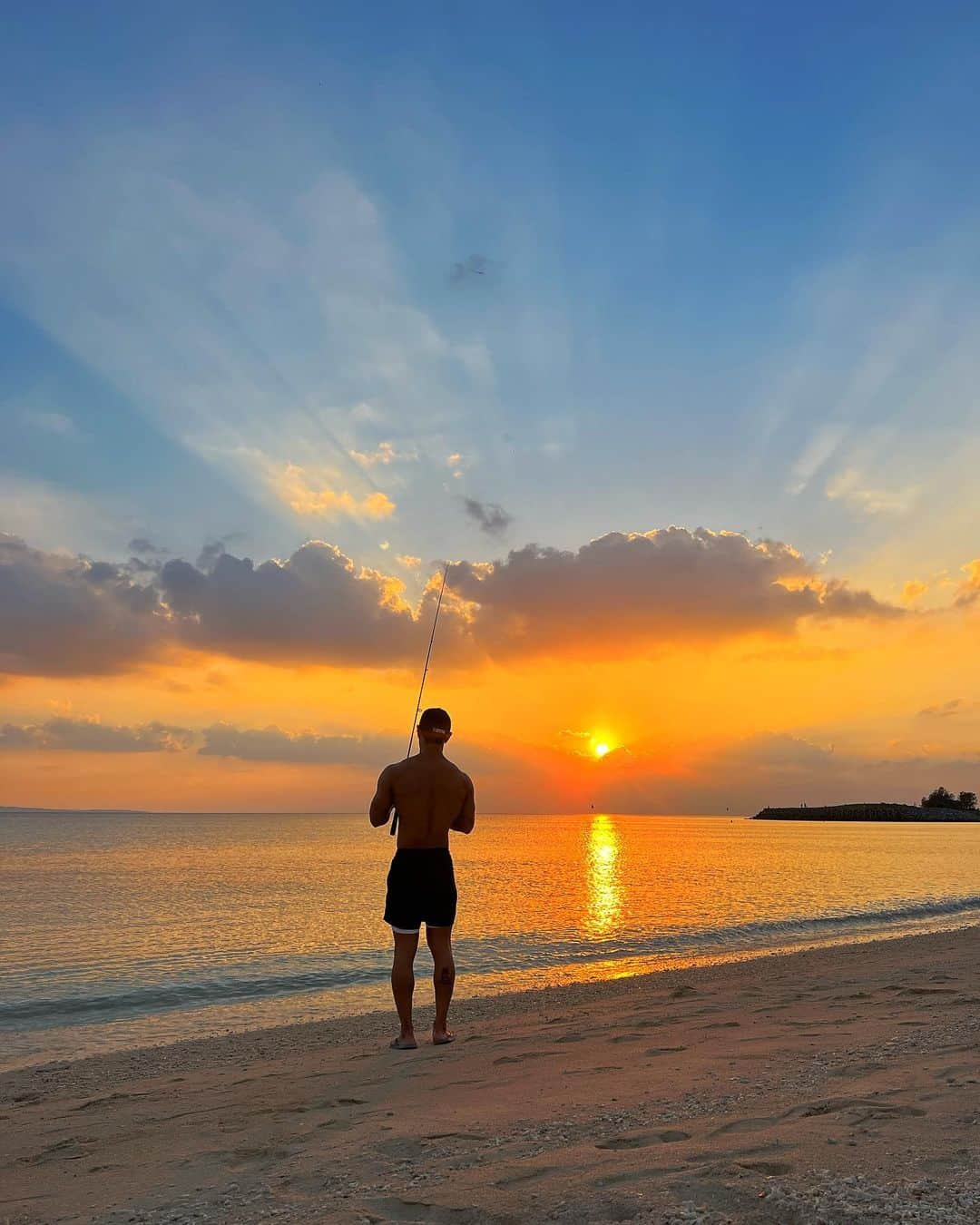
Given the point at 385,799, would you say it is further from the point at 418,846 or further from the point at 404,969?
the point at 404,969

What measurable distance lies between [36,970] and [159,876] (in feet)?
84.3

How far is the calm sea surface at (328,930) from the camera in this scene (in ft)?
40.8

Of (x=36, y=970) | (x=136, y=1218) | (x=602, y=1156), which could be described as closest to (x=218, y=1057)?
(x=136, y=1218)

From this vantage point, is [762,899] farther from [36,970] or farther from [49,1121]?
[49,1121]

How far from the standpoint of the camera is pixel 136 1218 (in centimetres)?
394

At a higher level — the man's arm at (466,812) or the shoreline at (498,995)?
the man's arm at (466,812)

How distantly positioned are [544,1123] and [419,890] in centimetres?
255

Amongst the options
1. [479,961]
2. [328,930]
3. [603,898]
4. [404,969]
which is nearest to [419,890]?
[404,969]

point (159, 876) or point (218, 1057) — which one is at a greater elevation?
point (159, 876)

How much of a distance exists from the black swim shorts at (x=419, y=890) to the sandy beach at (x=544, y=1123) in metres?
1.07

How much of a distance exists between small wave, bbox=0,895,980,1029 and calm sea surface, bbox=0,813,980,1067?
54 mm

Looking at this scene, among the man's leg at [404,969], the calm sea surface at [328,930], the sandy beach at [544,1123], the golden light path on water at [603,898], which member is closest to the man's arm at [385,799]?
the man's leg at [404,969]

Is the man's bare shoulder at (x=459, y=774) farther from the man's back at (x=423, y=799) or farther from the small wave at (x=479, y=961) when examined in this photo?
the small wave at (x=479, y=961)

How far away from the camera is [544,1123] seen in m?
4.89
